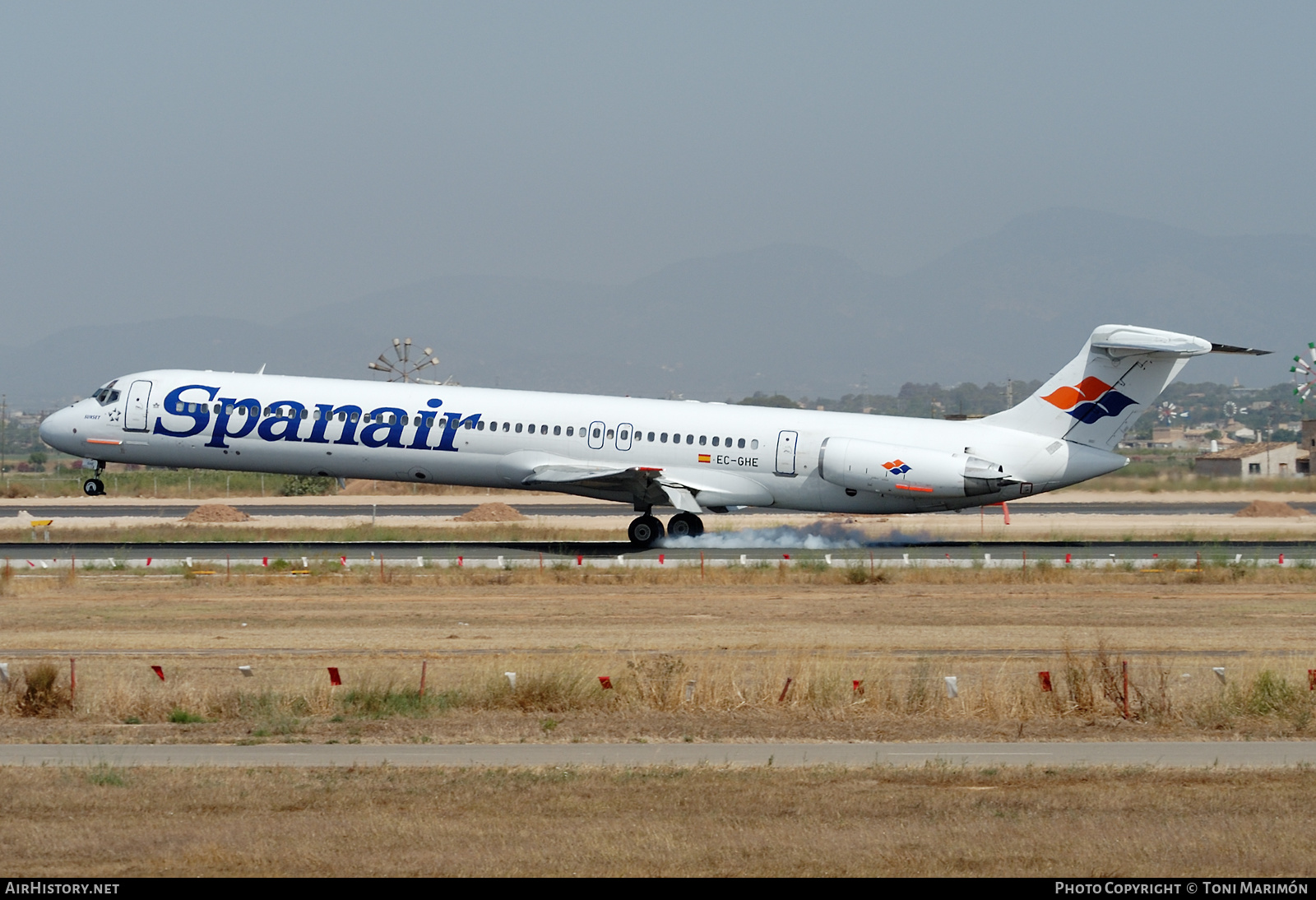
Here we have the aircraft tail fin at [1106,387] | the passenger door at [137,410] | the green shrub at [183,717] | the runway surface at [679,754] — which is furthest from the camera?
the passenger door at [137,410]

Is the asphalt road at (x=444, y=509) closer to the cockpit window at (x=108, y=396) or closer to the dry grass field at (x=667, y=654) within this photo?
the cockpit window at (x=108, y=396)

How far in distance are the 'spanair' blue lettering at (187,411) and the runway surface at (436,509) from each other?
22019 mm

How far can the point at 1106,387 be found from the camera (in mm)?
37188

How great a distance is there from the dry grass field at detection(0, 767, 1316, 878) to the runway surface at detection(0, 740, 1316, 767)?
1.73 ft

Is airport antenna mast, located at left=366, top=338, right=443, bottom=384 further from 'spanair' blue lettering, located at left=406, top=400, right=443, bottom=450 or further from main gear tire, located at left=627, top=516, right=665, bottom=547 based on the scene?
main gear tire, located at left=627, top=516, right=665, bottom=547

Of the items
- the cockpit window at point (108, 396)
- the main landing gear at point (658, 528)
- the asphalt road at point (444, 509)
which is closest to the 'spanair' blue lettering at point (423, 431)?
the main landing gear at point (658, 528)

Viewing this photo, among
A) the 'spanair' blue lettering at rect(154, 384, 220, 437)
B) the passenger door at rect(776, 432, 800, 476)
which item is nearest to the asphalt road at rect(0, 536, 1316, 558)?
the passenger door at rect(776, 432, 800, 476)

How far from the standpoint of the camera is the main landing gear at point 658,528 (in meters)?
39.3

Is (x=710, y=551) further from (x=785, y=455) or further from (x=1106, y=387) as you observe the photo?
(x=1106, y=387)

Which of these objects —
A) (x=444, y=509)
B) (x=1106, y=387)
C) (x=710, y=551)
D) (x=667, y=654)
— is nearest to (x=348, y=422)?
(x=710, y=551)

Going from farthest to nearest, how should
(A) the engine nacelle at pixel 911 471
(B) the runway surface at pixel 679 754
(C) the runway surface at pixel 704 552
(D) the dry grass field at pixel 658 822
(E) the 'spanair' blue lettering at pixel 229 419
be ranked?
(E) the 'spanair' blue lettering at pixel 229 419, (A) the engine nacelle at pixel 911 471, (C) the runway surface at pixel 704 552, (B) the runway surface at pixel 679 754, (D) the dry grass field at pixel 658 822

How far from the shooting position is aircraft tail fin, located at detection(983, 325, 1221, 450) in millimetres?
36406

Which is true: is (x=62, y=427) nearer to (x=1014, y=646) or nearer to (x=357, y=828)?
(x=1014, y=646)

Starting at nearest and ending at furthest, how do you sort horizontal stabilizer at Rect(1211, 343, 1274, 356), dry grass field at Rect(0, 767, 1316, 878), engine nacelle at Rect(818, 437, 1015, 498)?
dry grass field at Rect(0, 767, 1316, 878), horizontal stabilizer at Rect(1211, 343, 1274, 356), engine nacelle at Rect(818, 437, 1015, 498)
